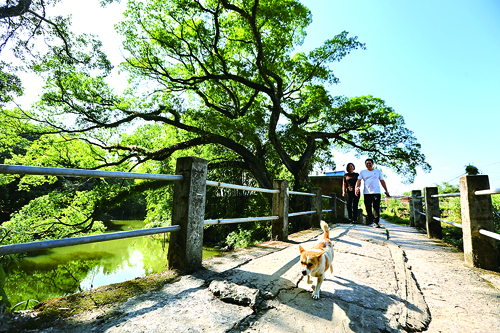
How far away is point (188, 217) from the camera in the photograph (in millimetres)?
2414

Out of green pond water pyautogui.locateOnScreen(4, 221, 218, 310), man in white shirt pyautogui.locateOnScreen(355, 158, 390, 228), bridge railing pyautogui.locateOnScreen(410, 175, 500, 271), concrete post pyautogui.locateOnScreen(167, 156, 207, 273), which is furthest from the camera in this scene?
green pond water pyautogui.locateOnScreen(4, 221, 218, 310)

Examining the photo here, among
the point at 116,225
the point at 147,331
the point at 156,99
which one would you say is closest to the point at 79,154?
the point at 156,99

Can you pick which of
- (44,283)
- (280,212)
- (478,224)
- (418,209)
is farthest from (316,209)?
(44,283)

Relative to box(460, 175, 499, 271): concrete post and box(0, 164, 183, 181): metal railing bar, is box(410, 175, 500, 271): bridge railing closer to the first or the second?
box(460, 175, 499, 271): concrete post

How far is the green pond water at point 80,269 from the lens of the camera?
31.6 ft

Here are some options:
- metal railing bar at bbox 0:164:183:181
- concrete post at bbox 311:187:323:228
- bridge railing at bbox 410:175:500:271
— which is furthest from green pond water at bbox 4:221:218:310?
bridge railing at bbox 410:175:500:271

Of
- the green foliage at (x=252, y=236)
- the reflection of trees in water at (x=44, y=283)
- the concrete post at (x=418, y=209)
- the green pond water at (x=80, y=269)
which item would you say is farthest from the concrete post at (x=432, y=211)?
the reflection of trees in water at (x=44, y=283)

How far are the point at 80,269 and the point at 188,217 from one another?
13817mm

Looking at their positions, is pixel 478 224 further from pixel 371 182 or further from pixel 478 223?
pixel 371 182

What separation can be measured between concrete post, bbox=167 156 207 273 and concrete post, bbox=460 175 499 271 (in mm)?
3315

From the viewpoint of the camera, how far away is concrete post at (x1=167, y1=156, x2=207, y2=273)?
2.41 meters

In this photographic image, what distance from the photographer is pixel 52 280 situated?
10.9 m

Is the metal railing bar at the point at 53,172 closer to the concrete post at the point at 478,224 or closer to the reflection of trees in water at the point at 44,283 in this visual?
the concrete post at the point at 478,224

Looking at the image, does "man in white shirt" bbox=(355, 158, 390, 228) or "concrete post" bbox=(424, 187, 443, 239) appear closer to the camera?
"concrete post" bbox=(424, 187, 443, 239)
